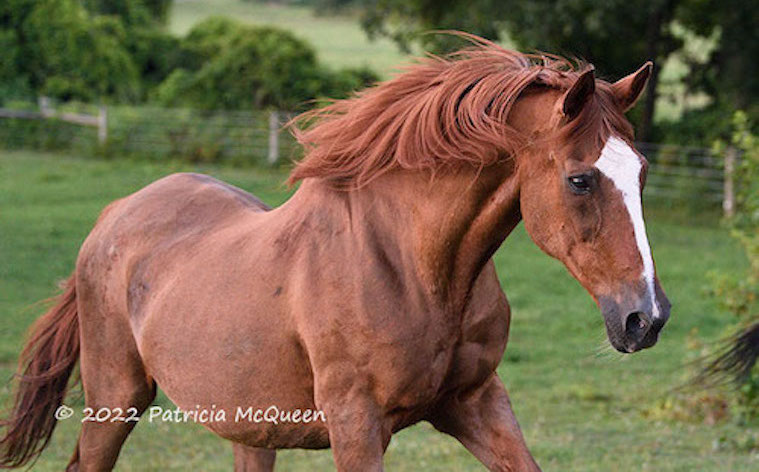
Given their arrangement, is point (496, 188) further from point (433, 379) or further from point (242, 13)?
point (242, 13)

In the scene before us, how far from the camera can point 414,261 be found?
357 centimetres

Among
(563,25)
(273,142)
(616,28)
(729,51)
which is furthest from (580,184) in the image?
(273,142)

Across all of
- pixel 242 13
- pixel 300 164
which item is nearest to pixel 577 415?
pixel 300 164

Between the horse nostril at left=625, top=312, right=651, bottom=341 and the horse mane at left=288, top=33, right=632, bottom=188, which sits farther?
the horse mane at left=288, top=33, right=632, bottom=188

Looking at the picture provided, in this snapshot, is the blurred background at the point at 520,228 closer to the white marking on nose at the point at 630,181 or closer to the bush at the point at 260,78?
the bush at the point at 260,78

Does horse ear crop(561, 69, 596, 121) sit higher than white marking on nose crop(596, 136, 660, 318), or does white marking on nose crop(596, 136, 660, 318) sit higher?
horse ear crop(561, 69, 596, 121)

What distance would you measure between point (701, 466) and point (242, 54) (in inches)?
795

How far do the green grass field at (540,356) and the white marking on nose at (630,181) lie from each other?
37 cm

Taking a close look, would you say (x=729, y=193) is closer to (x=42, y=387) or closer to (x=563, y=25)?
(x=563, y=25)

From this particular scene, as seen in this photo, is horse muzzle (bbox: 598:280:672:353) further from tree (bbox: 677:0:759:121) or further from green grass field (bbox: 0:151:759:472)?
tree (bbox: 677:0:759:121)

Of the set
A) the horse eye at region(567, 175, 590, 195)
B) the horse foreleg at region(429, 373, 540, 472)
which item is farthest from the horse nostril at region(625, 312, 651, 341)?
the horse foreleg at region(429, 373, 540, 472)

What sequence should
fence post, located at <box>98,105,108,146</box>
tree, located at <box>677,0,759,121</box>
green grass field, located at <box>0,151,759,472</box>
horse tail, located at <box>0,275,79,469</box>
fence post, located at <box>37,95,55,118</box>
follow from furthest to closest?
fence post, located at <box>37,95,55,118</box>, fence post, located at <box>98,105,108,146</box>, tree, located at <box>677,0,759,121</box>, green grass field, located at <box>0,151,759,472</box>, horse tail, located at <box>0,275,79,469</box>

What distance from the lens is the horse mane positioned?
335 centimetres

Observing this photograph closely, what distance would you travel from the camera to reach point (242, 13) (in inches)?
2327
